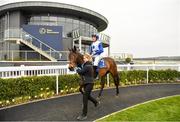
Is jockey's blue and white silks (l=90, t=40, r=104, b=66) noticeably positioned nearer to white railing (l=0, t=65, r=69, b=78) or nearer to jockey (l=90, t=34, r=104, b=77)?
jockey (l=90, t=34, r=104, b=77)

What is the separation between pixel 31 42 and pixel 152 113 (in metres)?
21.6

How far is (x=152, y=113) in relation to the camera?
342 inches

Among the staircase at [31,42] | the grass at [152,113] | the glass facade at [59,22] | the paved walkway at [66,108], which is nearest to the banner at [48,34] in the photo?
the staircase at [31,42]

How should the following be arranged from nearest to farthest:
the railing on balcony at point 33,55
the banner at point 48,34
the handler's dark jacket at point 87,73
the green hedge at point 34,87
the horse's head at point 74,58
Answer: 1. the handler's dark jacket at point 87,73
2. the horse's head at point 74,58
3. the green hedge at point 34,87
4. the railing on balcony at point 33,55
5. the banner at point 48,34

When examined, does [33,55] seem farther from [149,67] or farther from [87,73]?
[87,73]

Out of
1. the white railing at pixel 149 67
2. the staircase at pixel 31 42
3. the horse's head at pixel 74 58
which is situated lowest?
the white railing at pixel 149 67

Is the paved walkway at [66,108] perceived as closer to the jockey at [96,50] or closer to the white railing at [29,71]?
the jockey at [96,50]

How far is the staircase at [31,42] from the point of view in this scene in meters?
27.0

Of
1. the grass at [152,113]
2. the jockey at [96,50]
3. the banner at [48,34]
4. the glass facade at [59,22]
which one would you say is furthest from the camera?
the glass facade at [59,22]

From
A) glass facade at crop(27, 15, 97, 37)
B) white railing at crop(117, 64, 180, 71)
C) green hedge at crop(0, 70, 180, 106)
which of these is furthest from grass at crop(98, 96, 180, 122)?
glass facade at crop(27, 15, 97, 37)

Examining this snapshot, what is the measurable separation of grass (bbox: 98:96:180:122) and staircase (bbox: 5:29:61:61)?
17.8 meters

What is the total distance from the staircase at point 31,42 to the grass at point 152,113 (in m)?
17.8

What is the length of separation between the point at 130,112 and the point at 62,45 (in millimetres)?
23008

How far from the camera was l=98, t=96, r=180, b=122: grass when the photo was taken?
805 centimetres
